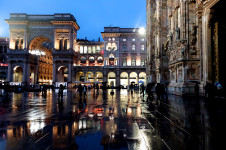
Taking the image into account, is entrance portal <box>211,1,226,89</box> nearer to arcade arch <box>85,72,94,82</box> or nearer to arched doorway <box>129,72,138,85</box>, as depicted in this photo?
arched doorway <box>129,72,138,85</box>

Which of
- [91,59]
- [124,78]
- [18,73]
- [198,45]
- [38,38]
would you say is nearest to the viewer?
[198,45]

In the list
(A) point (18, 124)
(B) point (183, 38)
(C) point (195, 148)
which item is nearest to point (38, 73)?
(B) point (183, 38)

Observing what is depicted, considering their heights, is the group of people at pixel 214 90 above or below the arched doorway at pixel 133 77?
below

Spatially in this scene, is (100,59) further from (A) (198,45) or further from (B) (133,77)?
(A) (198,45)

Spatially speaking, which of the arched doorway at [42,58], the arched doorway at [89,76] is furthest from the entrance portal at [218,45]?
the arched doorway at [89,76]

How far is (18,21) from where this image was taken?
59.1 m

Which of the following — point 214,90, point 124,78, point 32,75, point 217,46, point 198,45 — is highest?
point 198,45

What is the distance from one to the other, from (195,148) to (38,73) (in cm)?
6639

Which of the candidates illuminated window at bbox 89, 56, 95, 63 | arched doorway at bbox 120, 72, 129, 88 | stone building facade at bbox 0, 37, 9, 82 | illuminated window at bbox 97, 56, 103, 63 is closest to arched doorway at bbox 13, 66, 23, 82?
stone building facade at bbox 0, 37, 9, 82

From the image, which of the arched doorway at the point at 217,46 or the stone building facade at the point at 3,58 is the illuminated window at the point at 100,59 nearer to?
the stone building facade at the point at 3,58

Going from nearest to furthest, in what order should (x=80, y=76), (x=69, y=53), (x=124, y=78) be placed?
(x=69, y=53) < (x=124, y=78) < (x=80, y=76)

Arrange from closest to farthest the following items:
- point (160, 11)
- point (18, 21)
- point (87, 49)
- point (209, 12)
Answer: point (209, 12) < point (160, 11) < point (18, 21) < point (87, 49)

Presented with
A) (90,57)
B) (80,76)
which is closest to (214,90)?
(90,57)

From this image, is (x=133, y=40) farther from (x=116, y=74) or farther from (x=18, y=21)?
(x=18, y=21)
